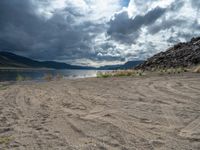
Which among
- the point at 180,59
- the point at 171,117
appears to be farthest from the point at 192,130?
the point at 180,59

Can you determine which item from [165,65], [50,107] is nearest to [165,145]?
[50,107]

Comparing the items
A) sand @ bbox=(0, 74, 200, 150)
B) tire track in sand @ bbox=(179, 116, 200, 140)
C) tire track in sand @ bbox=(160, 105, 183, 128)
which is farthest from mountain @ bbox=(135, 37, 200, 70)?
tire track in sand @ bbox=(179, 116, 200, 140)

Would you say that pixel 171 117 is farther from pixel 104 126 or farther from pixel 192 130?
pixel 104 126

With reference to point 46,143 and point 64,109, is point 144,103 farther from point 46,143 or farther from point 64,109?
point 46,143

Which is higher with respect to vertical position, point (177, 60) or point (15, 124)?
point (177, 60)

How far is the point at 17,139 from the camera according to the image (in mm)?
5426

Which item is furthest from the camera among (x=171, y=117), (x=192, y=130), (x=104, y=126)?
(x=171, y=117)

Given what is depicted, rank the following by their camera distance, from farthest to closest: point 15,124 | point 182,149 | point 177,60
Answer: point 177,60 < point 15,124 < point 182,149

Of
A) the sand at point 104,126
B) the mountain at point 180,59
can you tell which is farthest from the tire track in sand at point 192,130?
the mountain at point 180,59

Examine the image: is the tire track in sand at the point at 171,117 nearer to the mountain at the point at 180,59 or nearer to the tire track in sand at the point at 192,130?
the tire track in sand at the point at 192,130

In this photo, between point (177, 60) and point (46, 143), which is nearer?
point (46, 143)

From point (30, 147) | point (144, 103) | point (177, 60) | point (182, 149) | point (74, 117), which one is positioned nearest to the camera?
point (182, 149)

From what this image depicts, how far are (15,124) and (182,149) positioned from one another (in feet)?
13.8

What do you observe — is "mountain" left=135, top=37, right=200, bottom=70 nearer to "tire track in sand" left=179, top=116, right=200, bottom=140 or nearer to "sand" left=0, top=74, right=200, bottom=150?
"sand" left=0, top=74, right=200, bottom=150
